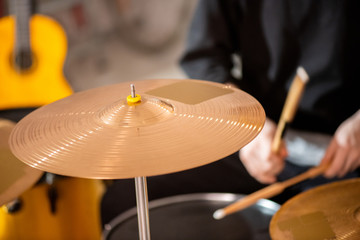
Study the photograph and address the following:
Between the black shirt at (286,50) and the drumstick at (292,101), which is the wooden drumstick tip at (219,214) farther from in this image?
the black shirt at (286,50)

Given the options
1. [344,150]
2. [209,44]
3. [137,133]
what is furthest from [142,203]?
[209,44]

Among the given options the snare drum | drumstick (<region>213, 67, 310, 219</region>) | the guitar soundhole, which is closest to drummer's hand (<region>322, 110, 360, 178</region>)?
drumstick (<region>213, 67, 310, 219</region>)

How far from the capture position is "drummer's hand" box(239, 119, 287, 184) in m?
0.89

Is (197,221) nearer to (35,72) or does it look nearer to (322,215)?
(322,215)

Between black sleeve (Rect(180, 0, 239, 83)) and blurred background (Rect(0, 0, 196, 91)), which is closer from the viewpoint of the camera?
black sleeve (Rect(180, 0, 239, 83))

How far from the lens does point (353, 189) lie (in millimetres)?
671

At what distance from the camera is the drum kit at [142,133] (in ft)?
1.61

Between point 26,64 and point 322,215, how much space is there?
4.41ft

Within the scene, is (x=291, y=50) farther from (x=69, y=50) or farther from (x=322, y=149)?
(x=69, y=50)

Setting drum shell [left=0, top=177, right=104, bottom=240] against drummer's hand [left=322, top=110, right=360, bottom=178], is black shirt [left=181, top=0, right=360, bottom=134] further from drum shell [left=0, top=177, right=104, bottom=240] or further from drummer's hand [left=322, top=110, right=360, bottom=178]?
drum shell [left=0, top=177, right=104, bottom=240]

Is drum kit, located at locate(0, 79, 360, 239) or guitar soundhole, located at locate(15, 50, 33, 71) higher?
drum kit, located at locate(0, 79, 360, 239)

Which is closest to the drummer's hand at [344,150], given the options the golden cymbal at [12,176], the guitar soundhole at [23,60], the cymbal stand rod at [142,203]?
the cymbal stand rod at [142,203]

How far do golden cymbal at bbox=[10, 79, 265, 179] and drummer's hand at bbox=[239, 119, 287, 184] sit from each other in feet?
0.88

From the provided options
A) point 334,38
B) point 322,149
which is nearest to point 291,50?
point 334,38
